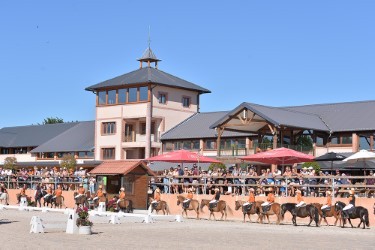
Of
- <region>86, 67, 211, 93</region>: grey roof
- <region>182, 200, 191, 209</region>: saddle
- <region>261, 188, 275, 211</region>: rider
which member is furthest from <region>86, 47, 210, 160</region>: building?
<region>261, 188, 275, 211</region>: rider

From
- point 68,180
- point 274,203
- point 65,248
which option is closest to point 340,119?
point 68,180

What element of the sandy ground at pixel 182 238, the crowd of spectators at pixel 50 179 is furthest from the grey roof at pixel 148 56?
the sandy ground at pixel 182 238

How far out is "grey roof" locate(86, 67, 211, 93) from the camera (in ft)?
222

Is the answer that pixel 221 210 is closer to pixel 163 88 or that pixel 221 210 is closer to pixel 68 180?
pixel 68 180

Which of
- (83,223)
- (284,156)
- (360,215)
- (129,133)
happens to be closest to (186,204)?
(284,156)

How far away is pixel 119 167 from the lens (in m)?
38.6

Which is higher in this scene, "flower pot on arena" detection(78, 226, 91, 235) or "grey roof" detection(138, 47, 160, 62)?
"grey roof" detection(138, 47, 160, 62)

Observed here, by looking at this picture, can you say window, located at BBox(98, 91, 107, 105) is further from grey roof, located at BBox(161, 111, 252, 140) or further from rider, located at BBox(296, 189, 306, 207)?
rider, located at BBox(296, 189, 306, 207)

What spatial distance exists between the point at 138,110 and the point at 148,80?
9.77 feet

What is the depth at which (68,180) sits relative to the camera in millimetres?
47000

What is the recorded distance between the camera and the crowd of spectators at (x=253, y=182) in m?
33.7

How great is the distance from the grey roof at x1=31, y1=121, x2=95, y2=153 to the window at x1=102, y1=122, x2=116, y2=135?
491cm

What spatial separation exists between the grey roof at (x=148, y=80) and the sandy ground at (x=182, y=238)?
38.8m

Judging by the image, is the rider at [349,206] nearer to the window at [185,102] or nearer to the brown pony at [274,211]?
the brown pony at [274,211]
